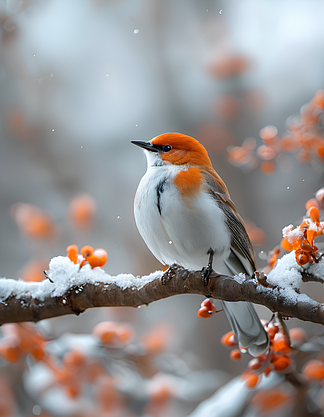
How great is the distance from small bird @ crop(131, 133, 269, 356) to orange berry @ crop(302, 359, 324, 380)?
181 mm

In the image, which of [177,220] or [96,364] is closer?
[177,220]

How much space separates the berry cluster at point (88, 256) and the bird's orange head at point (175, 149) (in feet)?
1.16

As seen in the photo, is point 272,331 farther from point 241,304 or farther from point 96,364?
point 96,364

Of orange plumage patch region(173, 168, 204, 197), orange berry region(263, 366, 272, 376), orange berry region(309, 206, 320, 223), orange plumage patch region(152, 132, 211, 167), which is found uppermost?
orange plumage patch region(152, 132, 211, 167)

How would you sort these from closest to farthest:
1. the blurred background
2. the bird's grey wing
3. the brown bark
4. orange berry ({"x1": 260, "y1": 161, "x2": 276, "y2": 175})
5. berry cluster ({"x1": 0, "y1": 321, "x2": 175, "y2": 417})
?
1. the brown bark
2. the bird's grey wing
3. berry cluster ({"x1": 0, "y1": 321, "x2": 175, "y2": 417})
4. orange berry ({"x1": 260, "y1": 161, "x2": 276, "y2": 175})
5. the blurred background

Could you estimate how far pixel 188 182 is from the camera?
790 mm

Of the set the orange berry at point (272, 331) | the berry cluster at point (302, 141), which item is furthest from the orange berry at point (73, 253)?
the berry cluster at point (302, 141)

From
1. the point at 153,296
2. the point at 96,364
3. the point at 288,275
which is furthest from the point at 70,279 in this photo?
the point at 96,364

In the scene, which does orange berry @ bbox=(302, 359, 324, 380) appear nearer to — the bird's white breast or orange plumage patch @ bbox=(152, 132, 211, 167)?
the bird's white breast

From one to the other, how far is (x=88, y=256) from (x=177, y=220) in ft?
0.72

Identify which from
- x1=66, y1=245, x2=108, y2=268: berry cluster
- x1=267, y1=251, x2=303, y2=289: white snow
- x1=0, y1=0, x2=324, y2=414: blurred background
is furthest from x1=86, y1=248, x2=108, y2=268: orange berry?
x1=0, y1=0, x2=324, y2=414: blurred background

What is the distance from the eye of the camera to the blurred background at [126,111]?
163 cm

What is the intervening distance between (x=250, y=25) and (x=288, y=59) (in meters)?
0.26

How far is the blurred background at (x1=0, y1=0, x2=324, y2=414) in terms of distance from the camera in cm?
163
